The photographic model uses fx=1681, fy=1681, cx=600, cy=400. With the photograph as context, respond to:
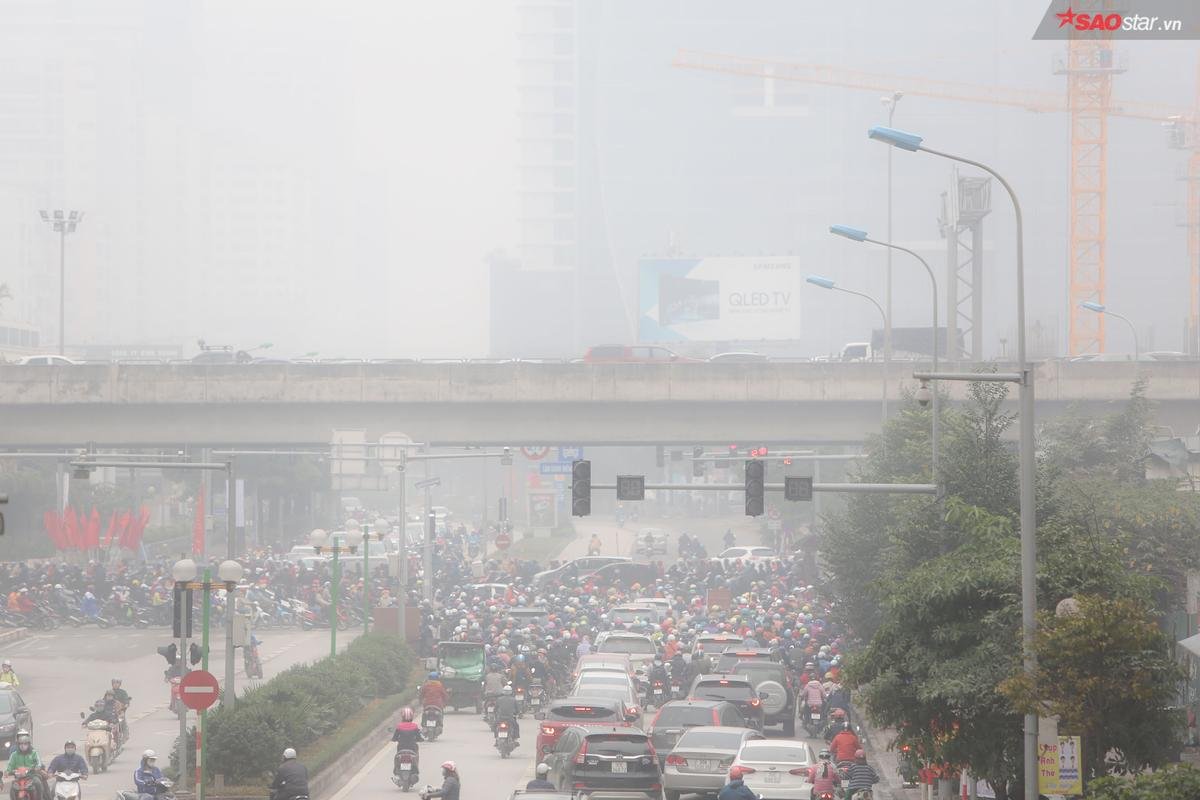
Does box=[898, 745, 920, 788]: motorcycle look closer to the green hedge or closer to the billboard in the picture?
the green hedge

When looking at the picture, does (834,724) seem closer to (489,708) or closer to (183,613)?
(489,708)

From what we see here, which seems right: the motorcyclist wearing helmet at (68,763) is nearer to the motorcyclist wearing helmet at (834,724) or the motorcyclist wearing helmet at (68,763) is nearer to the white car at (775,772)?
the white car at (775,772)

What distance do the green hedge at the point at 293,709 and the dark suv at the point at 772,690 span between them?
7417 mm

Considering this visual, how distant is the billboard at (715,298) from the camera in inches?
4370

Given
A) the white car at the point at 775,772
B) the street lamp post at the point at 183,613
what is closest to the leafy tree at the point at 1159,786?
the white car at the point at 775,772

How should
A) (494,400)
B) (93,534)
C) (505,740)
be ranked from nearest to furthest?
(505,740) → (494,400) → (93,534)

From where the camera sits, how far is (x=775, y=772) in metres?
21.4

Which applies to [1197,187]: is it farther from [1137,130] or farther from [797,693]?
[797,693]

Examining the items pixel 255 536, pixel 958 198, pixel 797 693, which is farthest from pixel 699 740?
pixel 255 536

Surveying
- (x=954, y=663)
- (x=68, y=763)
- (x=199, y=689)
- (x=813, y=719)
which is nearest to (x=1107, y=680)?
(x=954, y=663)

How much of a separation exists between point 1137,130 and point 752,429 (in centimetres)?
11374

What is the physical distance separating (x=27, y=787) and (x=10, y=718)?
8.06m

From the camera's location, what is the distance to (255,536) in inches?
3595

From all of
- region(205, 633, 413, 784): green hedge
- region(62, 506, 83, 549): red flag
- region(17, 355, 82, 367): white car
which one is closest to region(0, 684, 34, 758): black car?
region(205, 633, 413, 784): green hedge
